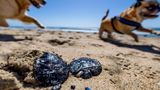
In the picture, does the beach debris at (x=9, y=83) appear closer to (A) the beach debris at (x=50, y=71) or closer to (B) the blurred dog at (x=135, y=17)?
(A) the beach debris at (x=50, y=71)

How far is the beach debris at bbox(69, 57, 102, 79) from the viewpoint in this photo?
8.98ft

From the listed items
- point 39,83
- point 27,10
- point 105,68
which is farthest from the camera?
point 27,10

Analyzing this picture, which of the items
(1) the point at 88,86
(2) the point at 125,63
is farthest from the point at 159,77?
(1) the point at 88,86

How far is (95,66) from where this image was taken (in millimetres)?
2883

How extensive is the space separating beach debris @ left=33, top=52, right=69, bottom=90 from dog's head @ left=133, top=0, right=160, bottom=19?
392 centimetres

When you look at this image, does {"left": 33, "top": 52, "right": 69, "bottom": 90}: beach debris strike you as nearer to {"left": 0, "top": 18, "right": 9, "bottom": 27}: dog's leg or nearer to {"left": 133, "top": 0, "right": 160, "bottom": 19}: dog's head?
{"left": 0, "top": 18, "right": 9, "bottom": 27}: dog's leg

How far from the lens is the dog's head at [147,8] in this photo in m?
6.14

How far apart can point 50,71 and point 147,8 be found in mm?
4188

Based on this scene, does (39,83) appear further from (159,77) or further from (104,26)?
(104,26)

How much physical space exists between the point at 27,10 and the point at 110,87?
12.6ft

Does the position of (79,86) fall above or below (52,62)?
below

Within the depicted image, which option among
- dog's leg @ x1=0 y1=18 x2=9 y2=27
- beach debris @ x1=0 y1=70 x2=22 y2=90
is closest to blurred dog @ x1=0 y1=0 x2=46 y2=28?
dog's leg @ x1=0 y1=18 x2=9 y2=27

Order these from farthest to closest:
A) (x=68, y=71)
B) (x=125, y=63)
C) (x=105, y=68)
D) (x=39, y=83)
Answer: (x=125, y=63) < (x=105, y=68) < (x=68, y=71) < (x=39, y=83)

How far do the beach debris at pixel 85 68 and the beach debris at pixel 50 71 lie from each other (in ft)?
0.30
